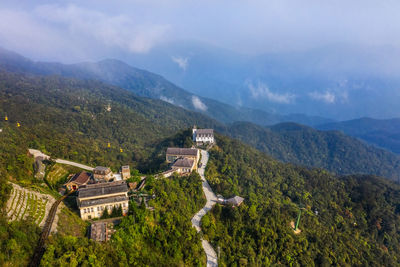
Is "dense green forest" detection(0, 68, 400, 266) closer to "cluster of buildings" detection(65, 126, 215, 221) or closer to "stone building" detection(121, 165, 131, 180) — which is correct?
"cluster of buildings" detection(65, 126, 215, 221)

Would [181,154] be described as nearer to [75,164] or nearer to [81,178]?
[81,178]

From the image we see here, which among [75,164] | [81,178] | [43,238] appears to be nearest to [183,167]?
[81,178]

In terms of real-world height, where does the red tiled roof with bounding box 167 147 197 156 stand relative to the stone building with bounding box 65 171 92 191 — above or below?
above

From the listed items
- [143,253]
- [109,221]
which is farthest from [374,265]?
[109,221]

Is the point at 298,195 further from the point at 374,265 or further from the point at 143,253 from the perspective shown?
the point at 143,253

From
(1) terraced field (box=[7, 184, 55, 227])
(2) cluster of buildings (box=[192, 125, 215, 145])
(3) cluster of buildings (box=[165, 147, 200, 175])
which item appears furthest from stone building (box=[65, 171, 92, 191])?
(2) cluster of buildings (box=[192, 125, 215, 145])

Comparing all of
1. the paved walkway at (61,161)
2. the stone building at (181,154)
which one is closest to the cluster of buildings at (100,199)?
the paved walkway at (61,161)
